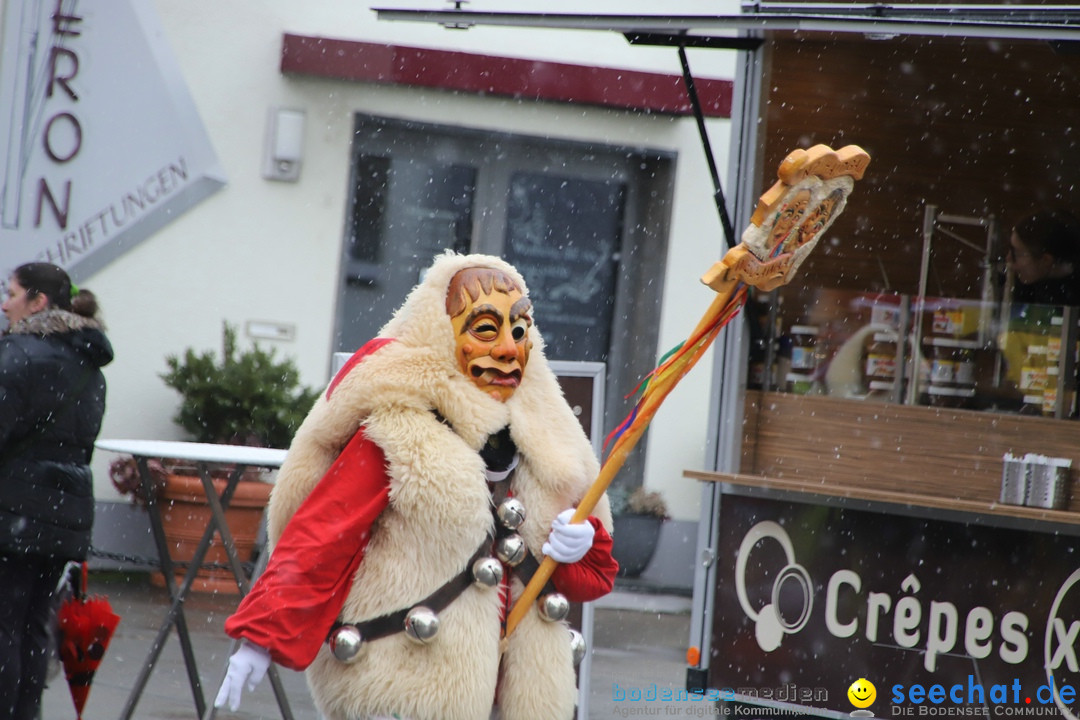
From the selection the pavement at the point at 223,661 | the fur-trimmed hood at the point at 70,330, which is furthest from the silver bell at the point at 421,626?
the pavement at the point at 223,661

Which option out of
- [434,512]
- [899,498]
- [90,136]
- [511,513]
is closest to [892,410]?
[899,498]

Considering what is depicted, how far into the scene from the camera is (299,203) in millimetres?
9320

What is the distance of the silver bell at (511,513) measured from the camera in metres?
3.21

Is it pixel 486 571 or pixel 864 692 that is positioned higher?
pixel 486 571

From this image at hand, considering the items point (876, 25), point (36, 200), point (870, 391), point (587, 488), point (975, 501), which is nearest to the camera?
point (587, 488)

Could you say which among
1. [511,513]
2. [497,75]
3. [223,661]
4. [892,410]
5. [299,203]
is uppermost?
[497,75]

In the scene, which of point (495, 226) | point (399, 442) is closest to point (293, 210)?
point (495, 226)

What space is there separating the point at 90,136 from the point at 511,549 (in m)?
6.44

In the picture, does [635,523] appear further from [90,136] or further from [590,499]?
[590,499]

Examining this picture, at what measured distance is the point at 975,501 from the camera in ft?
15.5

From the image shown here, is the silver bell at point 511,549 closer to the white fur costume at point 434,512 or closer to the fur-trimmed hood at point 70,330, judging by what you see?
the white fur costume at point 434,512

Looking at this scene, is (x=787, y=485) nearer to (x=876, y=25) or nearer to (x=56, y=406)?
(x=876, y=25)

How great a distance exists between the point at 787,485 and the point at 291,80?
570cm

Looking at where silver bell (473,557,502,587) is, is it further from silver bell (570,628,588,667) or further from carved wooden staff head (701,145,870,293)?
carved wooden staff head (701,145,870,293)
